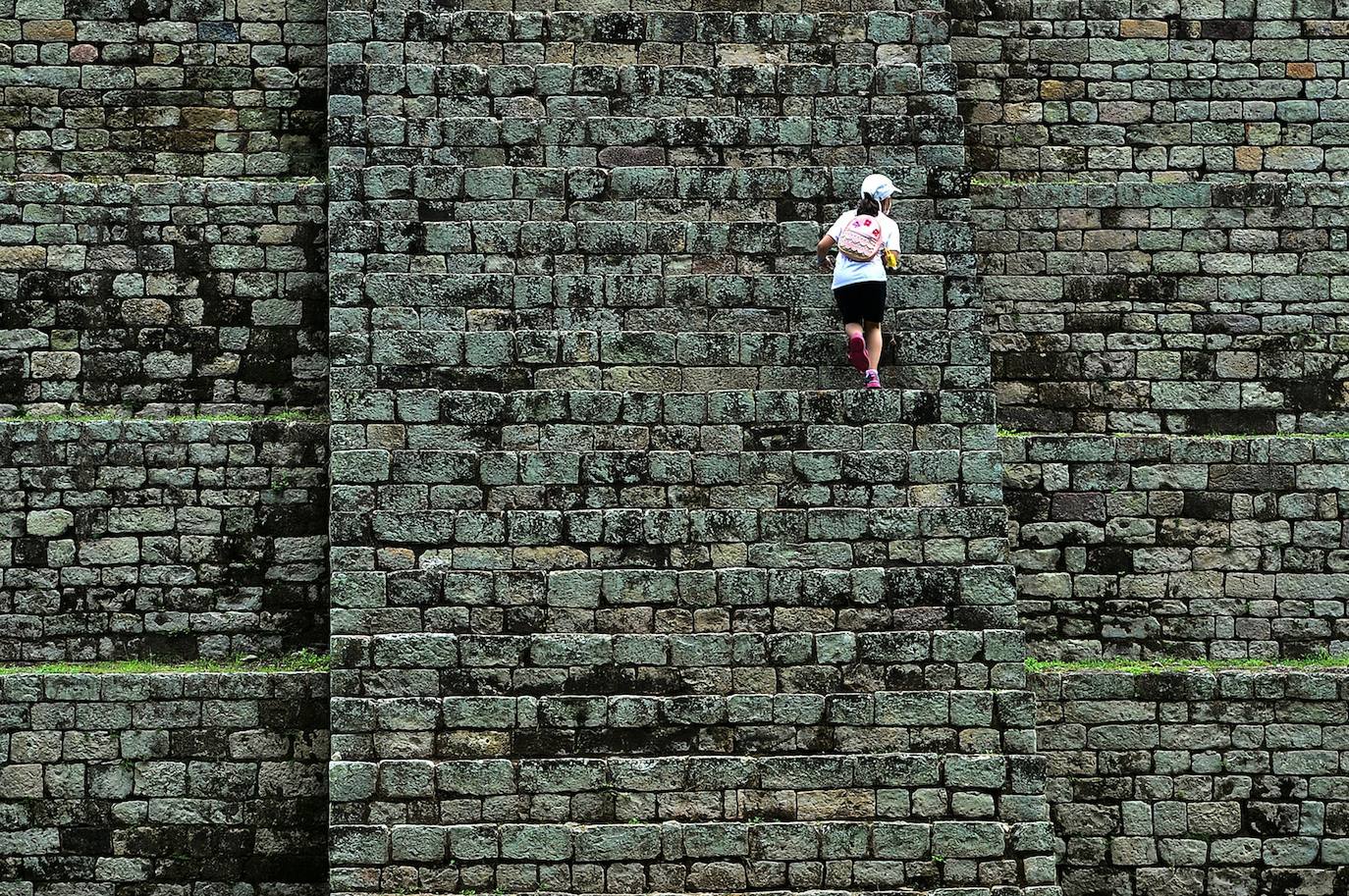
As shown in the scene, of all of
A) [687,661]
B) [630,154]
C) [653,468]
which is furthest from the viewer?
[630,154]

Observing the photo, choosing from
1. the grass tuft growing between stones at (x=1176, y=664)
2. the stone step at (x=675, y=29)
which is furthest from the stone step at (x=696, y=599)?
the stone step at (x=675, y=29)

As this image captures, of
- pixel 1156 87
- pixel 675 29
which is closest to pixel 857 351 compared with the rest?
pixel 675 29

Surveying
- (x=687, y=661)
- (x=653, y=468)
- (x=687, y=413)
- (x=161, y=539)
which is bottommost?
(x=687, y=661)

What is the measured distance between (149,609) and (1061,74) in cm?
701

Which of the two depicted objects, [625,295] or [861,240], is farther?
[625,295]

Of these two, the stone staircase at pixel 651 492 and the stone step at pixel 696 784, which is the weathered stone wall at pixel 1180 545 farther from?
the stone step at pixel 696 784

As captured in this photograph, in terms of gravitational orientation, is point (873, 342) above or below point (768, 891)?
above

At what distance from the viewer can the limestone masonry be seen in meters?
9.00

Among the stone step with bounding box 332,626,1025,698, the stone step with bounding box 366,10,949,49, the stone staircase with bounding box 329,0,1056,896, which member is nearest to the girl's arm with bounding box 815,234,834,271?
the stone staircase with bounding box 329,0,1056,896

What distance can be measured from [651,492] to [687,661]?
964 millimetres

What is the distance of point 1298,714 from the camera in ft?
34.0

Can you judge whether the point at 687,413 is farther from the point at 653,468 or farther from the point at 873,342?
the point at 873,342

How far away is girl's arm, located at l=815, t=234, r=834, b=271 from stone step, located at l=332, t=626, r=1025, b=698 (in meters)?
2.16

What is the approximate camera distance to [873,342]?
9.46 meters
